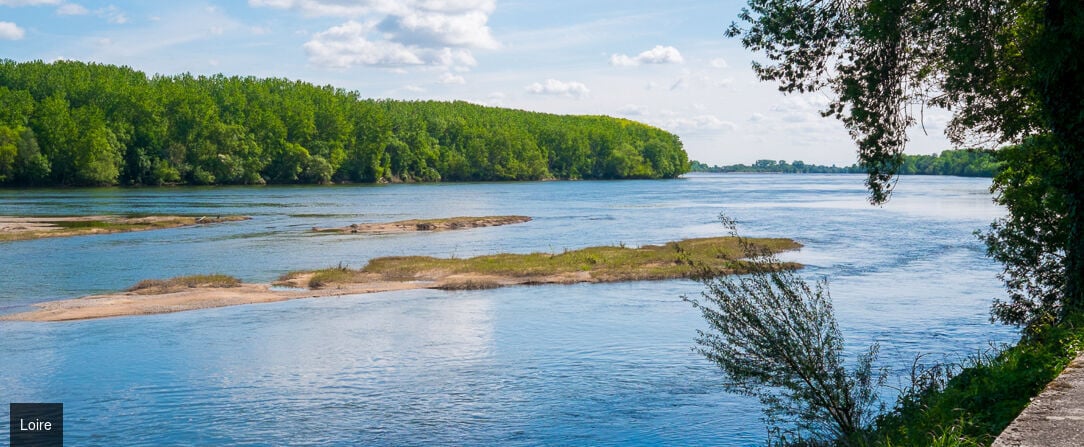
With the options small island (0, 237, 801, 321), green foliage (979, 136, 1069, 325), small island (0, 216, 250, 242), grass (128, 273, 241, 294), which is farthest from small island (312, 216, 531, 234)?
green foliage (979, 136, 1069, 325)

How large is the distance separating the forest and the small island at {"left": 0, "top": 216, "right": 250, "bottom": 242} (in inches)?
2397

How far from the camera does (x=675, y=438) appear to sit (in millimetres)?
15352

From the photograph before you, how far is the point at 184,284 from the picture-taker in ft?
110

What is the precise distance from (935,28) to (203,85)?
183428mm

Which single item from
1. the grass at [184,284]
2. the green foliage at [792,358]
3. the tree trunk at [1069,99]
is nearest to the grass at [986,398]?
the green foliage at [792,358]

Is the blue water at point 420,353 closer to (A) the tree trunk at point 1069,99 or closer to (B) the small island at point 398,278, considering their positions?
(B) the small island at point 398,278

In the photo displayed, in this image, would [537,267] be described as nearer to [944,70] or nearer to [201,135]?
[944,70]

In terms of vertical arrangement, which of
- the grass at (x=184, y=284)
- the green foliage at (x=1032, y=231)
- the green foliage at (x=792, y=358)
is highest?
the green foliage at (x=1032, y=231)

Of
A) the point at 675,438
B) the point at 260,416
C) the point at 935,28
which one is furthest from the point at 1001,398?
the point at 260,416

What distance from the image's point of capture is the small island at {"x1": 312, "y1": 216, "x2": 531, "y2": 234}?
6033cm

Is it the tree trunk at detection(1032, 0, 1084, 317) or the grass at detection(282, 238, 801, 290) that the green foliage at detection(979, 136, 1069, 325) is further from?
the grass at detection(282, 238, 801, 290)

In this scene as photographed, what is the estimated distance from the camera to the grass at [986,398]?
900cm

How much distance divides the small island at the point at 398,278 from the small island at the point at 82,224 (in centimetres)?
2445

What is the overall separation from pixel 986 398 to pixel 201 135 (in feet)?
488
